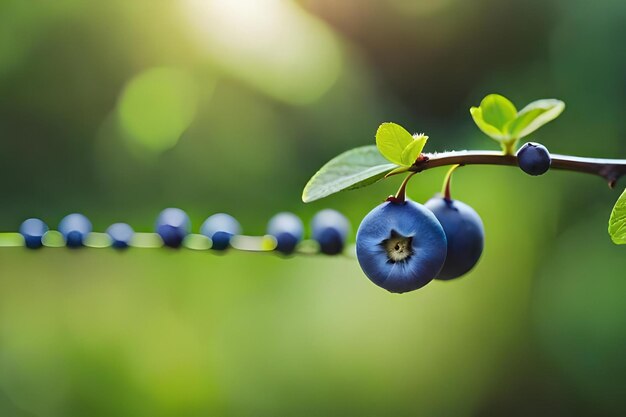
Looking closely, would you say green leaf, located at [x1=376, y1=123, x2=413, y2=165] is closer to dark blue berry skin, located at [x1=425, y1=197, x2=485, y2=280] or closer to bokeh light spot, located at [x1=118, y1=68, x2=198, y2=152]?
dark blue berry skin, located at [x1=425, y1=197, x2=485, y2=280]

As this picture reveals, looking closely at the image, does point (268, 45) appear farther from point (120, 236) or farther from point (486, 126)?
point (486, 126)

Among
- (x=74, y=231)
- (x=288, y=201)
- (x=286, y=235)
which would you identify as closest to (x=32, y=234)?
(x=74, y=231)

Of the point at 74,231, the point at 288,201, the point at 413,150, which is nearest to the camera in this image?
the point at 413,150

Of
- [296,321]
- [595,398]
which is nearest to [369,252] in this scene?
[296,321]

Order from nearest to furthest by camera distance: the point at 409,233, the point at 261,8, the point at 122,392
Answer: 1. the point at 409,233
2. the point at 122,392
3. the point at 261,8

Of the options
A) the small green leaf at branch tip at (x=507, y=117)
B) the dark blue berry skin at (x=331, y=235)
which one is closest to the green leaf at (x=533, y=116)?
the small green leaf at branch tip at (x=507, y=117)

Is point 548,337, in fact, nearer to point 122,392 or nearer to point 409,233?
point 122,392

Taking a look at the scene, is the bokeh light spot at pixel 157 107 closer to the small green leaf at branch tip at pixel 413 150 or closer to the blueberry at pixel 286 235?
the blueberry at pixel 286 235
